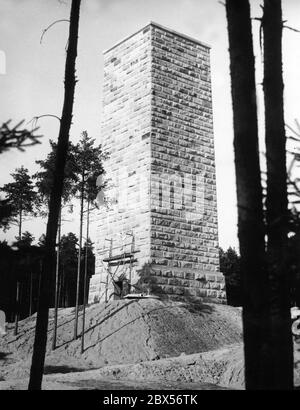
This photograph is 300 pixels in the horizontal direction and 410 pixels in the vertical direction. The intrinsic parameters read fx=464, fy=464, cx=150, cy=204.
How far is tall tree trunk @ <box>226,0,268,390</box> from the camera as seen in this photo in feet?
11.8

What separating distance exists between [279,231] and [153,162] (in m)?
11.2

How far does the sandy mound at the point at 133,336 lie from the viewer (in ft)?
38.8

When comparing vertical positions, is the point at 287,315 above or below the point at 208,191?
below

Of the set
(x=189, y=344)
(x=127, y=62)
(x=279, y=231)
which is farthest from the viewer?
(x=127, y=62)

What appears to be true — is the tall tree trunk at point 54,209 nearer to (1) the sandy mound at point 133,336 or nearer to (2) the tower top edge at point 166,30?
(1) the sandy mound at point 133,336

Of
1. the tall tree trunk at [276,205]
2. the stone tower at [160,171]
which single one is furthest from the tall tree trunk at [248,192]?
the stone tower at [160,171]

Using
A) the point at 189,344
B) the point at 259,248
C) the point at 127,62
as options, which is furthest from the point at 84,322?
the point at 259,248

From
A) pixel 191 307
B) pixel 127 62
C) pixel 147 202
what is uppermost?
pixel 127 62

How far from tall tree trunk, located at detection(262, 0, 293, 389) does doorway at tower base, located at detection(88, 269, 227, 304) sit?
10.1m

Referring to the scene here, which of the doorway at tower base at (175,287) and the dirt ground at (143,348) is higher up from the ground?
the doorway at tower base at (175,287)

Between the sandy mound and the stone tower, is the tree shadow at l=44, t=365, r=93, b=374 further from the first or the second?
the stone tower

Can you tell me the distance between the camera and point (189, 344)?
12391mm

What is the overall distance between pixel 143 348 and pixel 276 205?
8686 mm
